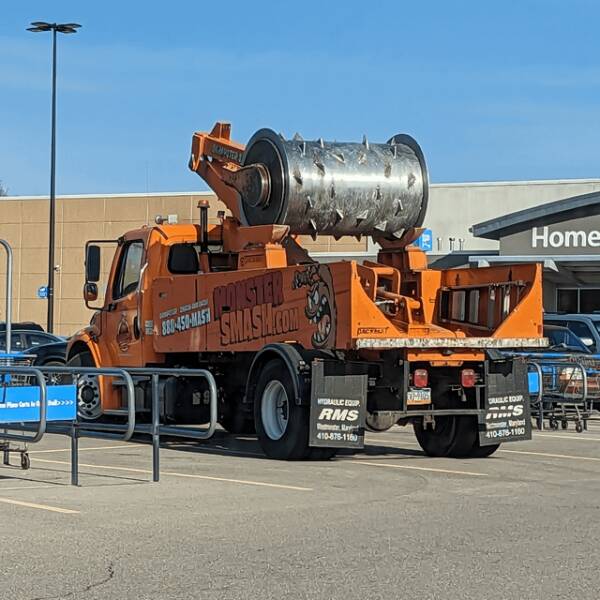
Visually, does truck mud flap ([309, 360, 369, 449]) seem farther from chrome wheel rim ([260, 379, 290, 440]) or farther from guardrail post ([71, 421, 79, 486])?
guardrail post ([71, 421, 79, 486])

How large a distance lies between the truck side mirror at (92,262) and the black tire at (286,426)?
14.3 feet

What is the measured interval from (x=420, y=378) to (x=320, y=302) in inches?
57.0

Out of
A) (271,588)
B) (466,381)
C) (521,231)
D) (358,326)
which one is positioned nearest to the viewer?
(271,588)

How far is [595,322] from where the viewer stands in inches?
975

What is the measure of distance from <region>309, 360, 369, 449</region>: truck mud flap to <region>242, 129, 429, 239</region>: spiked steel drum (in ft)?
7.45

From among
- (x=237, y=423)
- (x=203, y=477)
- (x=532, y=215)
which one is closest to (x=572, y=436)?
(x=237, y=423)

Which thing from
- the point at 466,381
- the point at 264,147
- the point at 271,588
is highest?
the point at 264,147

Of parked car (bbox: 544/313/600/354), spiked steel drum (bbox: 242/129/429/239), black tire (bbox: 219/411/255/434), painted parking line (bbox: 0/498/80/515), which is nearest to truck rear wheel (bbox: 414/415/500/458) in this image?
spiked steel drum (bbox: 242/129/429/239)

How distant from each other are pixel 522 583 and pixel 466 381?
725 centimetres

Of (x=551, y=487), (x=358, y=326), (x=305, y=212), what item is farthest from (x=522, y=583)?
(x=305, y=212)

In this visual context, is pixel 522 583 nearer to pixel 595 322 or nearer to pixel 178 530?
pixel 178 530

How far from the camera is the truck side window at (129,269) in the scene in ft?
57.9

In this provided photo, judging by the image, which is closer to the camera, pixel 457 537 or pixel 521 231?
pixel 457 537

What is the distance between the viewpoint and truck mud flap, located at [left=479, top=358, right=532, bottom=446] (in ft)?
48.5
